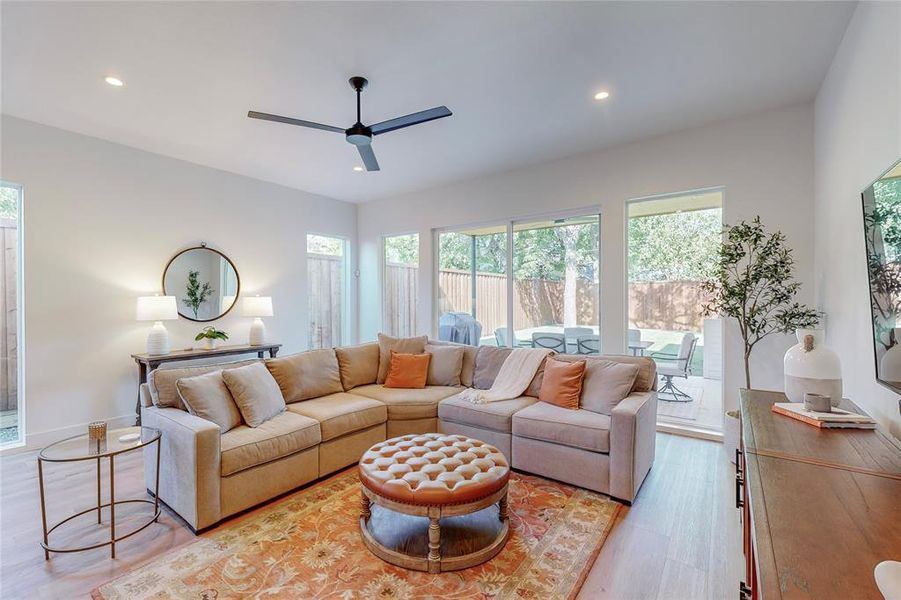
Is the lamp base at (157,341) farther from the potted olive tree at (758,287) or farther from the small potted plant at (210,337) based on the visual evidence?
the potted olive tree at (758,287)

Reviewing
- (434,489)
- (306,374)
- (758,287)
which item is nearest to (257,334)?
(306,374)

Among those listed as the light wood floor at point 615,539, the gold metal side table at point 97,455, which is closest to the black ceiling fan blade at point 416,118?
the gold metal side table at point 97,455

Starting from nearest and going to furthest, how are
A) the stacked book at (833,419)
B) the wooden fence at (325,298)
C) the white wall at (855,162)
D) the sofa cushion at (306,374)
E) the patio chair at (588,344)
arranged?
the stacked book at (833,419), the white wall at (855,162), the sofa cushion at (306,374), the patio chair at (588,344), the wooden fence at (325,298)

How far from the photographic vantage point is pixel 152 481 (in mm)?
2623

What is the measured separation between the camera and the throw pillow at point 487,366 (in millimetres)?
3750

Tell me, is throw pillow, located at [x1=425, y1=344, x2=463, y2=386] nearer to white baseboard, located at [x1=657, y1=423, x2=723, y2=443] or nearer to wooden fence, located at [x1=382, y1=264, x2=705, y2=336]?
wooden fence, located at [x1=382, y1=264, x2=705, y2=336]

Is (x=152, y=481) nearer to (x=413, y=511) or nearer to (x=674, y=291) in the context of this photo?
(x=413, y=511)

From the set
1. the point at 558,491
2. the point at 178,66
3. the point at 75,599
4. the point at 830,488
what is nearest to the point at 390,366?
the point at 558,491

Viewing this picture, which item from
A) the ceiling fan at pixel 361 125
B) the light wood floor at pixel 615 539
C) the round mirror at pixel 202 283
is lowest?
the light wood floor at pixel 615 539

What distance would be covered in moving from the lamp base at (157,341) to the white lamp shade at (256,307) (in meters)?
0.87

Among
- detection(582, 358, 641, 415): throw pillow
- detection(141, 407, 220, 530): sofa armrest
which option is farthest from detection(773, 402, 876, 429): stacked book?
detection(141, 407, 220, 530): sofa armrest

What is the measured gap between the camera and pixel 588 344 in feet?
14.6

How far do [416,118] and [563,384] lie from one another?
2236mm

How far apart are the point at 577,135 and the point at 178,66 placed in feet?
10.7
